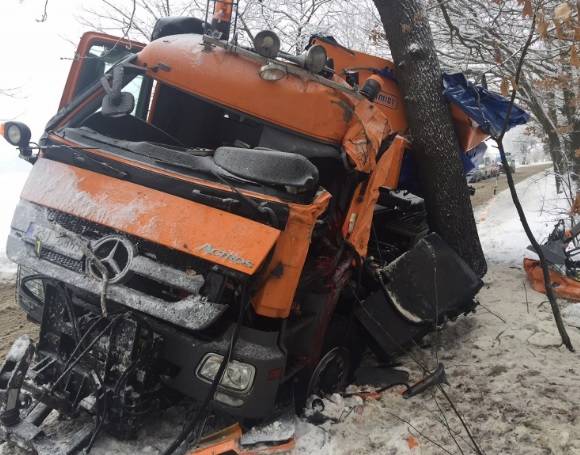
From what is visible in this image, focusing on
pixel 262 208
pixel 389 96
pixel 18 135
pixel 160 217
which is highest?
pixel 389 96

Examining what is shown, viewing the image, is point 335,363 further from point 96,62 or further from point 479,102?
point 96,62

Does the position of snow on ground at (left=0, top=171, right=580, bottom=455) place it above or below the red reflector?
below

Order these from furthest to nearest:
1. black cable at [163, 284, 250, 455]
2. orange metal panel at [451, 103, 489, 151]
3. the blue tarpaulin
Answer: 1. orange metal panel at [451, 103, 489, 151]
2. the blue tarpaulin
3. black cable at [163, 284, 250, 455]

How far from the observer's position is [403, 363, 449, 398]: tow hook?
377 centimetres

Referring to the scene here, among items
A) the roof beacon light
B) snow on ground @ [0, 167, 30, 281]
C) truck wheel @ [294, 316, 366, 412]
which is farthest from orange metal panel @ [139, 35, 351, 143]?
snow on ground @ [0, 167, 30, 281]

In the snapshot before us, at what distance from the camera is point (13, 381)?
2793mm

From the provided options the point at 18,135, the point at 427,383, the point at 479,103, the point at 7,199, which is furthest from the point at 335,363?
the point at 7,199

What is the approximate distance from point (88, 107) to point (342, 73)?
9.77 feet

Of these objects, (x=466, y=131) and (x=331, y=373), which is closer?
(x=331, y=373)

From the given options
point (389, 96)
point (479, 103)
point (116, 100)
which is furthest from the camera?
point (389, 96)

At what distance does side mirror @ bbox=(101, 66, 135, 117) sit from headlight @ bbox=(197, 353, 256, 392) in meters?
2.03

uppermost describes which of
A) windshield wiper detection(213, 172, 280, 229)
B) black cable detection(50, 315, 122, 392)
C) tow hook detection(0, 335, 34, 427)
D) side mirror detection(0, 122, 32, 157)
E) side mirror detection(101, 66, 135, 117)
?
side mirror detection(101, 66, 135, 117)

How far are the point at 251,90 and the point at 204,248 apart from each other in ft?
5.28

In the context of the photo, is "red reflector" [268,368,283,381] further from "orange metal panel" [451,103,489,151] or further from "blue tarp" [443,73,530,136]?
"orange metal panel" [451,103,489,151]
